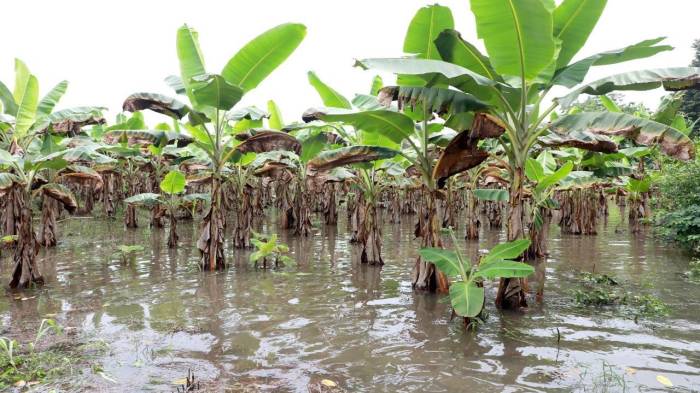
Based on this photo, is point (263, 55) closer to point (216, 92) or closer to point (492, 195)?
point (216, 92)

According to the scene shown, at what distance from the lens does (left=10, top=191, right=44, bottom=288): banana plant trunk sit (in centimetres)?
711

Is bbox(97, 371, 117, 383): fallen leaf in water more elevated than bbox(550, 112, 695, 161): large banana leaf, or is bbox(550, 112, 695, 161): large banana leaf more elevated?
bbox(550, 112, 695, 161): large banana leaf

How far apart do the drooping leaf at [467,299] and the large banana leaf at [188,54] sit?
18.1 ft

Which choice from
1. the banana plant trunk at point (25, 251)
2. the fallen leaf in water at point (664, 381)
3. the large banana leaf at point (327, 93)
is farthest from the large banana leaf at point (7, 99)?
the fallen leaf in water at point (664, 381)

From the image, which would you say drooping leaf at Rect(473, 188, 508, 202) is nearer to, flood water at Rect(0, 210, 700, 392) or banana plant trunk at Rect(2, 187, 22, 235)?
flood water at Rect(0, 210, 700, 392)

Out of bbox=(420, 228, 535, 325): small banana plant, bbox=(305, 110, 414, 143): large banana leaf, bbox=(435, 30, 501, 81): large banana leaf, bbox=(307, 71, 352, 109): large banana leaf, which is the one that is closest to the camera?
bbox=(420, 228, 535, 325): small banana plant

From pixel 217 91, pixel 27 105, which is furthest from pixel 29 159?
pixel 217 91

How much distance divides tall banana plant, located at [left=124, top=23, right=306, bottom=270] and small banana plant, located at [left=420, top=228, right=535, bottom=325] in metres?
3.79

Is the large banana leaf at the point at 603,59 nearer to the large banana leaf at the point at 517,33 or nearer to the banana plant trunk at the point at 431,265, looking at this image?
the large banana leaf at the point at 517,33

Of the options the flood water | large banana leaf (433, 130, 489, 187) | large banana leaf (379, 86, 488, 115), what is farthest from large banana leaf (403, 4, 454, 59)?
the flood water

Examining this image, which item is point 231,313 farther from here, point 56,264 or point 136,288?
point 56,264

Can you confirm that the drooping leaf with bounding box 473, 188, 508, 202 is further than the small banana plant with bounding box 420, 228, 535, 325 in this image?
Yes

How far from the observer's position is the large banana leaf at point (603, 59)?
5.23m

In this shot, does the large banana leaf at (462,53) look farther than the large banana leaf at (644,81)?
Yes
